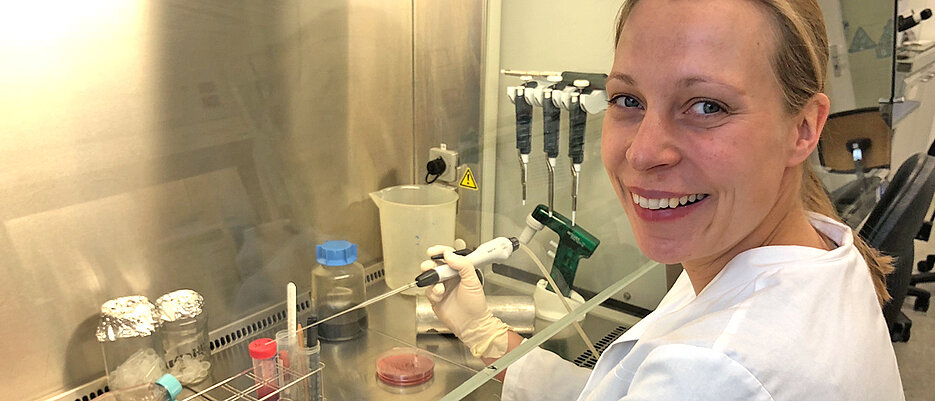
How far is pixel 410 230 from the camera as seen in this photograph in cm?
155

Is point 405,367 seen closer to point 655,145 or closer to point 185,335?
point 185,335

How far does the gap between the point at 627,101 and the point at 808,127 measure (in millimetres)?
209

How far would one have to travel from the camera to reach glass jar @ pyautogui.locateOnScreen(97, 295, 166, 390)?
1125 millimetres

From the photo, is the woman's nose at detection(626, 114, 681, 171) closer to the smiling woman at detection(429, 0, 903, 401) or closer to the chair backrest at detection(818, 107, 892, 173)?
the smiling woman at detection(429, 0, 903, 401)

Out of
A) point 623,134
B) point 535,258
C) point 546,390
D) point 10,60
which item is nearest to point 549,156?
point 535,258

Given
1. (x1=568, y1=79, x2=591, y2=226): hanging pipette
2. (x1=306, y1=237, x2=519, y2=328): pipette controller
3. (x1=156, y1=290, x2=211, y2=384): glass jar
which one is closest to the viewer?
(x1=156, y1=290, x2=211, y2=384): glass jar

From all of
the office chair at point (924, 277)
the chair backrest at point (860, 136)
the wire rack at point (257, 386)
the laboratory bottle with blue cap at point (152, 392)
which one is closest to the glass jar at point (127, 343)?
the laboratory bottle with blue cap at point (152, 392)

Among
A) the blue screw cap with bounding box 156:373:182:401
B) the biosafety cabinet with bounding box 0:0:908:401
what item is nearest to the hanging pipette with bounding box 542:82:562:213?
the biosafety cabinet with bounding box 0:0:908:401

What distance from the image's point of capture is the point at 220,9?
124 centimetres

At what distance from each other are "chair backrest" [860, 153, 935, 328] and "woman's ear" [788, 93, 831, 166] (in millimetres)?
834

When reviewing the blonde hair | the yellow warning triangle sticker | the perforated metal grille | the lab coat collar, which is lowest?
the perforated metal grille

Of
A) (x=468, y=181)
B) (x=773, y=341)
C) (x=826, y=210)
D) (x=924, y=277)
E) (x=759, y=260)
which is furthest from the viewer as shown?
(x=924, y=277)

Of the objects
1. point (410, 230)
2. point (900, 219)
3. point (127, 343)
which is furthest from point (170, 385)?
point (900, 219)

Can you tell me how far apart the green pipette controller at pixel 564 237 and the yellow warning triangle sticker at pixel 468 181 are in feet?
0.58
